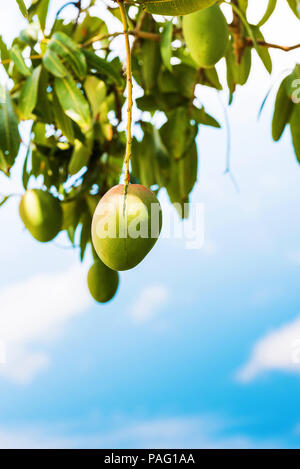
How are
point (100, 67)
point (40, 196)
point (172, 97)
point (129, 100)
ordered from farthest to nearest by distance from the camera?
1. point (172, 97)
2. point (40, 196)
3. point (100, 67)
4. point (129, 100)

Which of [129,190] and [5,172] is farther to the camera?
[5,172]

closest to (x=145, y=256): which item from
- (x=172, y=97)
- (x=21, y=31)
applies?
(x=21, y=31)

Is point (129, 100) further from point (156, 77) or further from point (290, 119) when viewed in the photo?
point (156, 77)

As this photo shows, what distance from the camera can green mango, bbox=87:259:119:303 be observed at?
109 cm

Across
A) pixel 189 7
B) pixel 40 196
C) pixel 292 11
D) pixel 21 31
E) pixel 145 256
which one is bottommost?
pixel 145 256

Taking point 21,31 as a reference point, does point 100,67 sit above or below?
below

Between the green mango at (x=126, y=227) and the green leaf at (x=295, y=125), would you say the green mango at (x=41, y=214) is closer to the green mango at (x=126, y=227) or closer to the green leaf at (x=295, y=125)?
the green leaf at (x=295, y=125)

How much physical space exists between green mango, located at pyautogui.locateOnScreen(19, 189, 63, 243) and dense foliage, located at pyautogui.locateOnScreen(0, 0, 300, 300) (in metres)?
0.07

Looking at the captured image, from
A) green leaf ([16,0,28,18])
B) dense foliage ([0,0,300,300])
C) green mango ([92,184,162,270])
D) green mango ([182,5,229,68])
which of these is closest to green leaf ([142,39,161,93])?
dense foliage ([0,0,300,300])

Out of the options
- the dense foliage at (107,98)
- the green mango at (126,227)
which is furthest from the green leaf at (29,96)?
the green mango at (126,227)

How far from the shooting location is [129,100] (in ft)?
1.38

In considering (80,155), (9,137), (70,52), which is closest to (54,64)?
(70,52)

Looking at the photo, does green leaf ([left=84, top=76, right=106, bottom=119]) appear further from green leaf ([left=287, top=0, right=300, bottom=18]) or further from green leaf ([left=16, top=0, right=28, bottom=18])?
green leaf ([left=16, top=0, right=28, bottom=18])

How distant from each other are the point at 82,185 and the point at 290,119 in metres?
0.47
